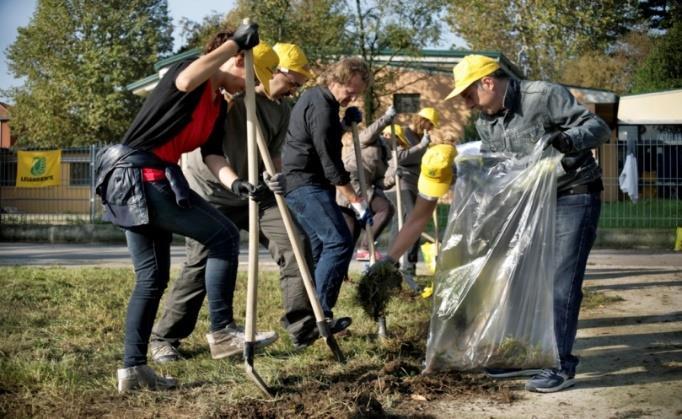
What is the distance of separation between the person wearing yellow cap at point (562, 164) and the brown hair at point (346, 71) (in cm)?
113

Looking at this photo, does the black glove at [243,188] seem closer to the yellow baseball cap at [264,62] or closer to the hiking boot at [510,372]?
the yellow baseball cap at [264,62]

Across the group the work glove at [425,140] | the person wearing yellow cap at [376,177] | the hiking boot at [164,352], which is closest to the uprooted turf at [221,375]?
the hiking boot at [164,352]

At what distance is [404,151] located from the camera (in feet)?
27.3

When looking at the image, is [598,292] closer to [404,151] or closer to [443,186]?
[404,151]

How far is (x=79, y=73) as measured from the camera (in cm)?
3431

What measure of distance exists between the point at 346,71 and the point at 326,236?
1063 mm

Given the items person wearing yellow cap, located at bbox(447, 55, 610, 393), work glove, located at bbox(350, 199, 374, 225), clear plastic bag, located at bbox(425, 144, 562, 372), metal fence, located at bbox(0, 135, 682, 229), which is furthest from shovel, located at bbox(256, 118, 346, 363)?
metal fence, located at bbox(0, 135, 682, 229)

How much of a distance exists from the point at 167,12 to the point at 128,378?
3702cm

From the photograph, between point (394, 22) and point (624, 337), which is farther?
point (394, 22)

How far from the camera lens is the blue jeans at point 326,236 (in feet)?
17.1

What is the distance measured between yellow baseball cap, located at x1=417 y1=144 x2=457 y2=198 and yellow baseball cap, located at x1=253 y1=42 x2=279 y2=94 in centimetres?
98

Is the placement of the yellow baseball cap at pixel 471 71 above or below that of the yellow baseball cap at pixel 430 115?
below

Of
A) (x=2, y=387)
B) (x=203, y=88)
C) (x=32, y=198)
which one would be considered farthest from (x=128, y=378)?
(x=32, y=198)

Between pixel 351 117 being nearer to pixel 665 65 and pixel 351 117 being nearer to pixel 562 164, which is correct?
pixel 562 164
